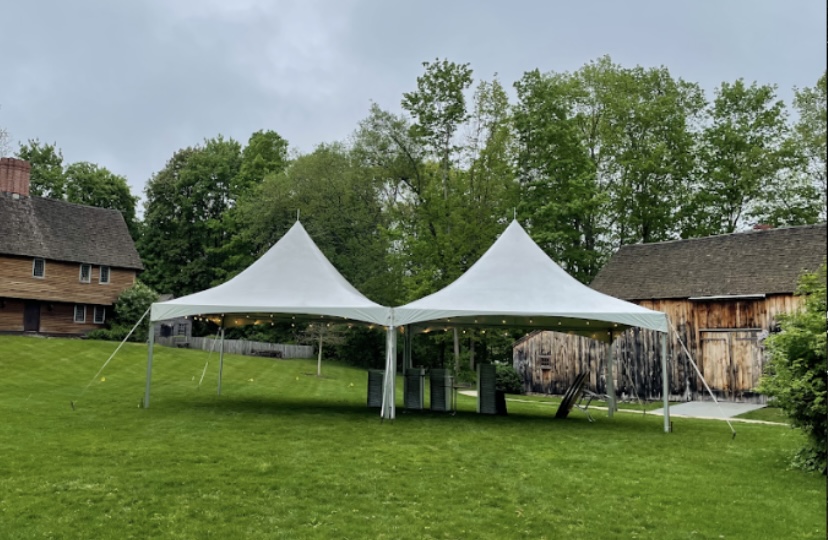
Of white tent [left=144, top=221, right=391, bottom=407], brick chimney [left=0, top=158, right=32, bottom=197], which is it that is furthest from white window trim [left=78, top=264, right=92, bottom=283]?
white tent [left=144, top=221, right=391, bottom=407]

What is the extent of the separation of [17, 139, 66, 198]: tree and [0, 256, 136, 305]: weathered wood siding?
11217mm

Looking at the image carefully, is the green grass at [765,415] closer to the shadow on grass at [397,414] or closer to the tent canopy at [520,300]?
the shadow on grass at [397,414]

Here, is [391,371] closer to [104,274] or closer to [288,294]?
[288,294]

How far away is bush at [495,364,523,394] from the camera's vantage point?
22.3m

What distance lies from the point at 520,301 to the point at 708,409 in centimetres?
754

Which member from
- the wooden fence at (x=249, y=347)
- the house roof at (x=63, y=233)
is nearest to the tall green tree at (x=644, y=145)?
the wooden fence at (x=249, y=347)

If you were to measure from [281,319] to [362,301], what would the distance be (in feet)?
10.4

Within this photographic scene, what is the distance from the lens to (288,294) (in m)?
12.1

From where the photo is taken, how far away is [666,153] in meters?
26.8

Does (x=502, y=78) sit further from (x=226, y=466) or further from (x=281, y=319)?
(x=226, y=466)

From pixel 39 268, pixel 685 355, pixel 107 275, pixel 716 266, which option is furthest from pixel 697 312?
pixel 39 268

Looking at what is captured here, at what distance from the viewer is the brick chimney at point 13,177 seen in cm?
2812

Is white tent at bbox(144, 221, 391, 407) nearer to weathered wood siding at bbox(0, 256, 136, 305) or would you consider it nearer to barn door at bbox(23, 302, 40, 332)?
weathered wood siding at bbox(0, 256, 136, 305)

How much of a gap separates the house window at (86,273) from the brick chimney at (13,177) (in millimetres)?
3939
